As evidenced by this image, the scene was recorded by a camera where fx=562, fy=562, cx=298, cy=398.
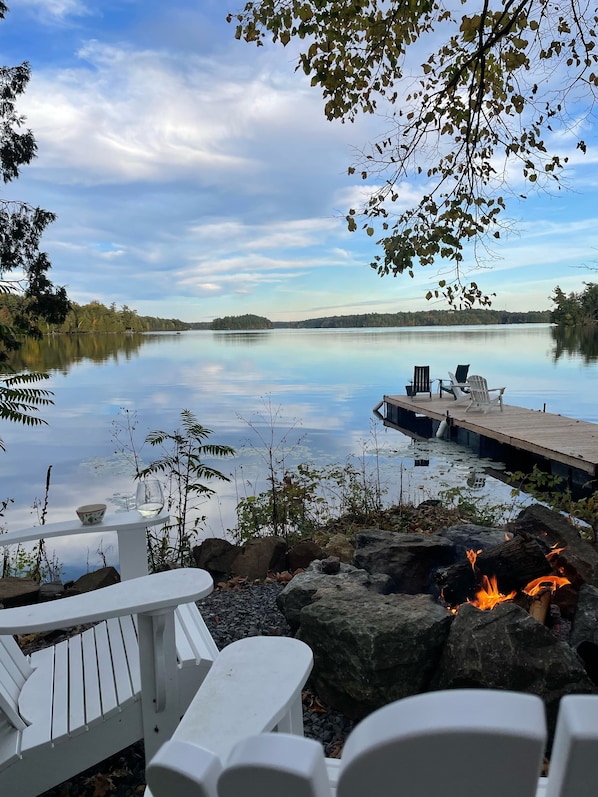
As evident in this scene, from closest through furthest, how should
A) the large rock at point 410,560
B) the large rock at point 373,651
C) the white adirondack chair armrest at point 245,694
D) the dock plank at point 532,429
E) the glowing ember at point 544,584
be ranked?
the white adirondack chair armrest at point 245,694, the large rock at point 373,651, the glowing ember at point 544,584, the large rock at point 410,560, the dock plank at point 532,429

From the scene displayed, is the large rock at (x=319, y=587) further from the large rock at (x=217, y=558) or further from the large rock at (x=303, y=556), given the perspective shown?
the large rock at (x=217, y=558)

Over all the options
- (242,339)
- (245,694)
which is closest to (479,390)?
(245,694)

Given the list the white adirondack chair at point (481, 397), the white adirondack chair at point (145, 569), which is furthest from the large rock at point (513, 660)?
the white adirondack chair at point (481, 397)

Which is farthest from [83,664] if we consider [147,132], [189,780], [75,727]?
[147,132]

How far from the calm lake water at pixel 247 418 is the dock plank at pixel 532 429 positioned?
0.98 meters

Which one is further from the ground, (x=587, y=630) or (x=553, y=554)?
(x=553, y=554)

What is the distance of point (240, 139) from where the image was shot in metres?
14.3

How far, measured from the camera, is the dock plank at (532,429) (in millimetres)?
11117

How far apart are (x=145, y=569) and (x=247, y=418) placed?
16.8 meters

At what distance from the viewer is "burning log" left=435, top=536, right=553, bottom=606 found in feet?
10.00

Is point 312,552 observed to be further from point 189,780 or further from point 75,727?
point 189,780

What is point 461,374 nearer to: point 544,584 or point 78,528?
point 544,584

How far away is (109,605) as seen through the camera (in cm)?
177

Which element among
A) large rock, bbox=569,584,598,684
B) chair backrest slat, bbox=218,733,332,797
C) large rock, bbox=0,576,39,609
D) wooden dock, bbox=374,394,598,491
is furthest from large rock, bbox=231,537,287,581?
wooden dock, bbox=374,394,598,491
